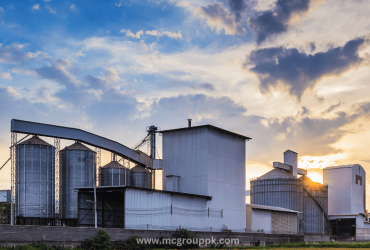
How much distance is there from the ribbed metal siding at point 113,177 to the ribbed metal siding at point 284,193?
32742mm

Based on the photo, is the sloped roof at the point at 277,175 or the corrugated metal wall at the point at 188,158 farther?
the sloped roof at the point at 277,175

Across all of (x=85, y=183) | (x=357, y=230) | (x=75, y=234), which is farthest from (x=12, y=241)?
(x=357, y=230)

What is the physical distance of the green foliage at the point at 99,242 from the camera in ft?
124

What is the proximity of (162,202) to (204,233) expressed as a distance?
A: 6.08 m

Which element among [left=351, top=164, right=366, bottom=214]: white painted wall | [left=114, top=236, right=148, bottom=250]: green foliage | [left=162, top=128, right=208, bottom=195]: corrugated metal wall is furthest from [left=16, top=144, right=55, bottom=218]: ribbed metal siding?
[left=351, top=164, right=366, bottom=214]: white painted wall

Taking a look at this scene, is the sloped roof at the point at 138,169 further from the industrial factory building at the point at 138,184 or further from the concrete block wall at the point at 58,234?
the concrete block wall at the point at 58,234

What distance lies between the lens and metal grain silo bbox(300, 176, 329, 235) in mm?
82188

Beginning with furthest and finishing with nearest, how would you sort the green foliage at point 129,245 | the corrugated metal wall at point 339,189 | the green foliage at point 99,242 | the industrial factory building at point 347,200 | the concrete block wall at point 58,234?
1. the corrugated metal wall at point 339,189
2. the industrial factory building at point 347,200
3. the green foliage at point 129,245
4. the green foliage at point 99,242
5. the concrete block wall at point 58,234

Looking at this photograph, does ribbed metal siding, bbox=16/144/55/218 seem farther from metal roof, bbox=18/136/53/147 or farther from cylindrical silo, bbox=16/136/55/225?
metal roof, bbox=18/136/53/147

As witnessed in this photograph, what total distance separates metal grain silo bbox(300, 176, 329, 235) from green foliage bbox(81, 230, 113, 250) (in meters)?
50.7

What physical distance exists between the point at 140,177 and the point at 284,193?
3098cm

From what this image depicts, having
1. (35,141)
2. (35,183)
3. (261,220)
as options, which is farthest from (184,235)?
(35,141)

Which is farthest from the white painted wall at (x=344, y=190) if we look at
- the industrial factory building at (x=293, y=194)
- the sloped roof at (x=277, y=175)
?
the sloped roof at (x=277, y=175)

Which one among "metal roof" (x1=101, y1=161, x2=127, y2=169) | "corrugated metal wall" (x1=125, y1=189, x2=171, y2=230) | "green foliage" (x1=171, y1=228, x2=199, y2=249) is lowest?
"green foliage" (x1=171, y1=228, x2=199, y2=249)
